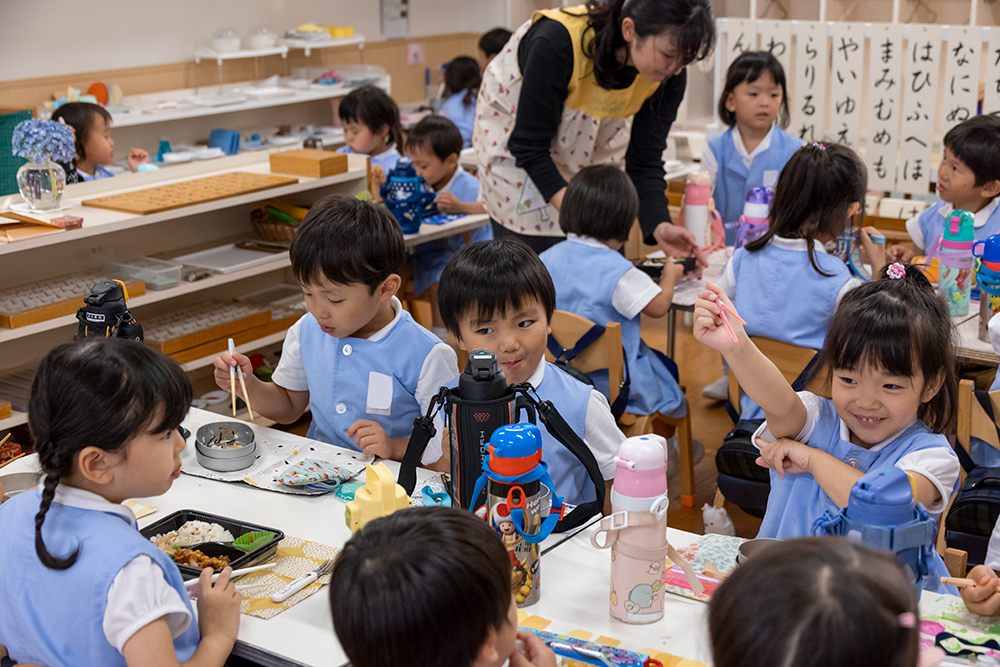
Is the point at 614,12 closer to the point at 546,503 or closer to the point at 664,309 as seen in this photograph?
the point at 664,309

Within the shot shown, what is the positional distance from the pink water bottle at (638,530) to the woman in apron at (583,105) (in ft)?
5.16

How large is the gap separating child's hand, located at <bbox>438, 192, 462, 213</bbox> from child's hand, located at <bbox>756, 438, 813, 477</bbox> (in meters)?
2.56

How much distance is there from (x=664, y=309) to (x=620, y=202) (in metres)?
0.34

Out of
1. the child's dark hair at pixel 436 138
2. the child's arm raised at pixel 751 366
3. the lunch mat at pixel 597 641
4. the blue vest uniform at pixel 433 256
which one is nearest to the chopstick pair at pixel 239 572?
the lunch mat at pixel 597 641

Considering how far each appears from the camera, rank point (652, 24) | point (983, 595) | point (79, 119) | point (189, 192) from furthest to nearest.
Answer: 1. point (79, 119)
2. point (189, 192)
3. point (652, 24)
4. point (983, 595)

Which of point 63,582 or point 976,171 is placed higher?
point 976,171

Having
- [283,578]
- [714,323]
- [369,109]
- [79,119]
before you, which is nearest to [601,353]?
[714,323]

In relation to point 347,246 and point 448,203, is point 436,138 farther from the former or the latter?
point 347,246

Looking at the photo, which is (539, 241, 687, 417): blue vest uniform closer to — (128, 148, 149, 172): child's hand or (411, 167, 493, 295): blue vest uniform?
(411, 167, 493, 295): blue vest uniform

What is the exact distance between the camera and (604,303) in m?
2.78

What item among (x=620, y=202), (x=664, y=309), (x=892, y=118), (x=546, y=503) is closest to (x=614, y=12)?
(x=620, y=202)

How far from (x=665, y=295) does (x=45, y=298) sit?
5.89ft

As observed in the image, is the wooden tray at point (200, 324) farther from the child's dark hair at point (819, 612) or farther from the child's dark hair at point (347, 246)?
the child's dark hair at point (819, 612)

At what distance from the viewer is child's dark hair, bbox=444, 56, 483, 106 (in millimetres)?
5766
